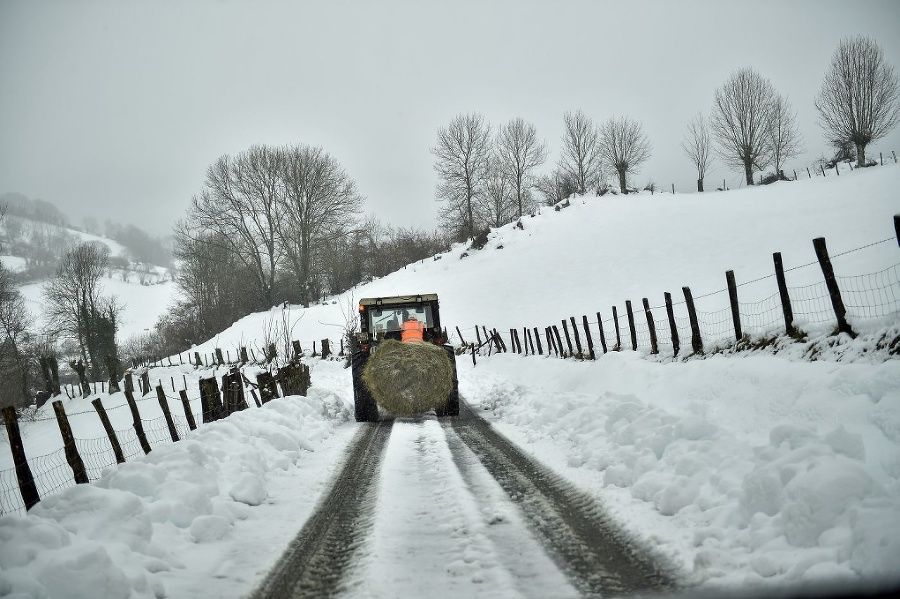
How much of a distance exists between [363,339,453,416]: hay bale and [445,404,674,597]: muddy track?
2.99m

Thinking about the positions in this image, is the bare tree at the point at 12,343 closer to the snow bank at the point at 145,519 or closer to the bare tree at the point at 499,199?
the snow bank at the point at 145,519

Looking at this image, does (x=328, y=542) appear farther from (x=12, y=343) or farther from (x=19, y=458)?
(x=12, y=343)

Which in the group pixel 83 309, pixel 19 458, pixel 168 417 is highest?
pixel 83 309

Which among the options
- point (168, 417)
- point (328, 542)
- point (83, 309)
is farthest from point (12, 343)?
point (328, 542)

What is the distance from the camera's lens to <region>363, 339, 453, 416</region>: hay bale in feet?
28.4

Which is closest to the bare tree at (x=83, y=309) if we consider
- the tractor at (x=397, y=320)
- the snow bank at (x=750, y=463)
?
the tractor at (x=397, y=320)

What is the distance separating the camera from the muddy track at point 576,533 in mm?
2732

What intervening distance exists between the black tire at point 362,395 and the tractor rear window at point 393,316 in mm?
1361

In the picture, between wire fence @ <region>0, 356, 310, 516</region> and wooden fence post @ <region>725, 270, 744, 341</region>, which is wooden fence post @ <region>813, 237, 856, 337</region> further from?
wire fence @ <region>0, 356, 310, 516</region>

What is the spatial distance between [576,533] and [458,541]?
2.71 feet

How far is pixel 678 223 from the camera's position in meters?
30.1

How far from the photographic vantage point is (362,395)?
9.04 meters

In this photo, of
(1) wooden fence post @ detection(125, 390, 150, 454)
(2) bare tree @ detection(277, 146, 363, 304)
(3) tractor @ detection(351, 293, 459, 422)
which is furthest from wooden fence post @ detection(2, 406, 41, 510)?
(2) bare tree @ detection(277, 146, 363, 304)

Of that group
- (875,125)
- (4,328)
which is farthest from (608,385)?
(875,125)
